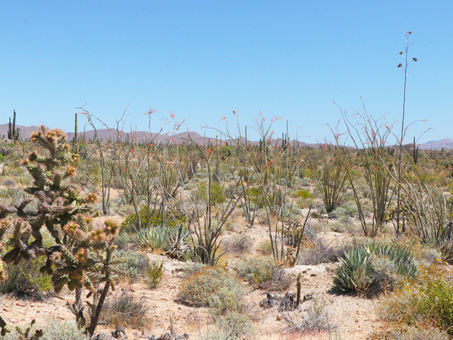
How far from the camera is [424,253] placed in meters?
7.61

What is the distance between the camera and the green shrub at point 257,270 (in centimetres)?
702

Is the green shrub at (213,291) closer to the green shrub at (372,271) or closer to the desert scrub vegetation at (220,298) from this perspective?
the desert scrub vegetation at (220,298)

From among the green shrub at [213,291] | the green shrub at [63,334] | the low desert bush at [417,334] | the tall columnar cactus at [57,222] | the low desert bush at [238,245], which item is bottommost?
the low desert bush at [238,245]

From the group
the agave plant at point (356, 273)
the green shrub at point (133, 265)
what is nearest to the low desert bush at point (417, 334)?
the agave plant at point (356, 273)

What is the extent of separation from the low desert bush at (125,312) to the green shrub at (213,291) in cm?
79

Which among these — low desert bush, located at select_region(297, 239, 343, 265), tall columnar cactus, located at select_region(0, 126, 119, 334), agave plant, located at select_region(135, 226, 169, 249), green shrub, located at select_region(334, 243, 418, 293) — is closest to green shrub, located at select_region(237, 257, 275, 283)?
low desert bush, located at select_region(297, 239, 343, 265)

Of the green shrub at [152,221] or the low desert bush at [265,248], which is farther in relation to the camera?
the green shrub at [152,221]

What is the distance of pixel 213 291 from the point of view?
5.97 meters

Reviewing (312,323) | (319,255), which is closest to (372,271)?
(312,323)

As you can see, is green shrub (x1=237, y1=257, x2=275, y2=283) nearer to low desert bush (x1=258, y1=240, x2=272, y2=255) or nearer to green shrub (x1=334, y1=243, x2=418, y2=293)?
green shrub (x1=334, y1=243, x2=418, y2=293)

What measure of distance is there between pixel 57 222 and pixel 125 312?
263 cm

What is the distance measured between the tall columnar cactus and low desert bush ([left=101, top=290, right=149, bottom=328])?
2.11 metres

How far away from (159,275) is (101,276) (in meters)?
3.52

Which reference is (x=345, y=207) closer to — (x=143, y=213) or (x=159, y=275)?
(x=143, y=213)
